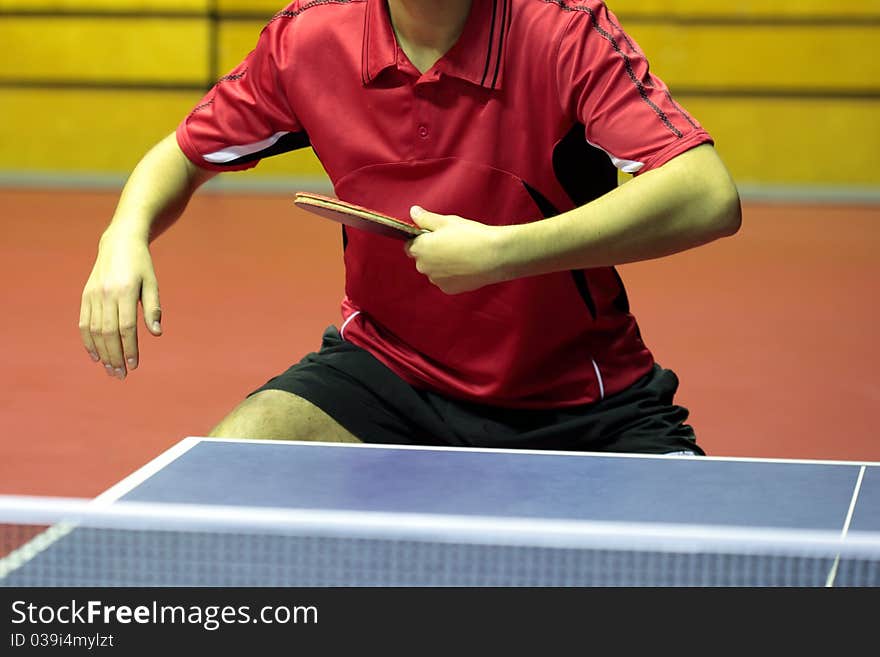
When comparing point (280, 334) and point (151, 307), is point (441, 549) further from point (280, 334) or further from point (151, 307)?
point (280, 334)

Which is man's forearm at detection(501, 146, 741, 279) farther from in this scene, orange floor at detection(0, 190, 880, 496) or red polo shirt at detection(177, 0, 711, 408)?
orange floor at detection(0, 190, 880, 496)

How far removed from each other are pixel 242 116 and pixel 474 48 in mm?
412

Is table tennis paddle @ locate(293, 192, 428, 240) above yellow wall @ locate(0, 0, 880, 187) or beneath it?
beneath

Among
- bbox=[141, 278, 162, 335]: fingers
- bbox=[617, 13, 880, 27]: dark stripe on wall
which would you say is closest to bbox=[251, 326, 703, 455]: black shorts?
bbox=[141, 278, 162, 335]: fingers

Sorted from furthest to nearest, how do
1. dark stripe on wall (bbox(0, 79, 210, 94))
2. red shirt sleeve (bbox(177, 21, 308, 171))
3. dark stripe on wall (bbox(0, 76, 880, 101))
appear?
1. dark stripe on wall (bbox(0, 79, 210, 94))
2. dark stripe on wall (bbox(0, 76, 880, 101))
3. red shirt sleeve (bbox(177, 21, 308, 171))

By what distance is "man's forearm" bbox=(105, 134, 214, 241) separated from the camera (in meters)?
1.90

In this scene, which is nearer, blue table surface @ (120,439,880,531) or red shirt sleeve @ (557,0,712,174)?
blue table surface @ (120,439,880,531)

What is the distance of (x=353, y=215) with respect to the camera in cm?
150

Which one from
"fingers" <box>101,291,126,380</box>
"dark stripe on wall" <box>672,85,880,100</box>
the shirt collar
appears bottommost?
"fingers" <box>101,291,126,380</box>

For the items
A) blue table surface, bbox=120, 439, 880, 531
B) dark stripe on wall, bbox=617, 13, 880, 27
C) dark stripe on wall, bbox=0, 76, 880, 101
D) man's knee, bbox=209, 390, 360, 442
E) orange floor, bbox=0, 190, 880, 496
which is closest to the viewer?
blue table surface, bbox=120, 439, 880, 531
